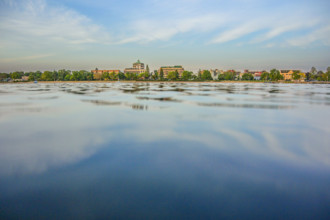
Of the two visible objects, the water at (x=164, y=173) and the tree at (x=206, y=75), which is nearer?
the water at (x=164, y=173)

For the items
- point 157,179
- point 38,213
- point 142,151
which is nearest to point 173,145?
point 142,151

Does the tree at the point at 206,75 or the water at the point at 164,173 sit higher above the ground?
the tree at the point at 206,75

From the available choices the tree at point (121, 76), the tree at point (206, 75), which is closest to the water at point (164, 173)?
the tree at point (206, 75)

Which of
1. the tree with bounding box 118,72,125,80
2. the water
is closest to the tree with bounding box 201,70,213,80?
the tree with bounding box 118,72,125,80

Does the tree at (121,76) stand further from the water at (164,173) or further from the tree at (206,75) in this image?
the water at (164,173)

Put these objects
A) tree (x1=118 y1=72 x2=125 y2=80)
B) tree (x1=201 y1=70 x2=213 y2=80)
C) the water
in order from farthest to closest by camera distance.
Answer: tree (x1=118 y1=72 x2=125 y2=80)
tree (x1=201 y1=70 x2=213 y2=80)
the water

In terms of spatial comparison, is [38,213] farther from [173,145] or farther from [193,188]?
[173,145]

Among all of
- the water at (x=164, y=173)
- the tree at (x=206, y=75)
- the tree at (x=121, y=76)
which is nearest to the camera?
the water at (x=164, y=173)

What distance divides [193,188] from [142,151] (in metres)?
3.43

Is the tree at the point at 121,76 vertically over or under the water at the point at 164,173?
over

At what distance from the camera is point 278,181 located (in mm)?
6301

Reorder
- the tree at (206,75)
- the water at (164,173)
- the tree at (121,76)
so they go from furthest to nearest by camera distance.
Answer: the tree at (121,76) < the tree at (206,75) < the water at (164,173)

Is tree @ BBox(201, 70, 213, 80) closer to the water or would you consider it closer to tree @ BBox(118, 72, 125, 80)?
tree @ BBox(118, 72, 125, 80)

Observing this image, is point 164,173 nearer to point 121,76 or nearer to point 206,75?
point 206,75
